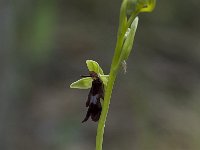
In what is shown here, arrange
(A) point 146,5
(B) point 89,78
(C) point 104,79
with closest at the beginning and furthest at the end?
(A) point 146,5 → (C) point 104,79 → (B) point 89,78

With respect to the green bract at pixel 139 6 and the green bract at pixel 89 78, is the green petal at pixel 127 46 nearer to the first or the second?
the green bract at pixel 139 6

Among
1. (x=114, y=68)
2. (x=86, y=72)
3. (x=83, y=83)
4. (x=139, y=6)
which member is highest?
(x=139, y=6)

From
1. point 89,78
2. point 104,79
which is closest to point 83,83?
point 89,78

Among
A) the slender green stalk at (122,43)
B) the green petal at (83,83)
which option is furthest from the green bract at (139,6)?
the green petal at (83,83)

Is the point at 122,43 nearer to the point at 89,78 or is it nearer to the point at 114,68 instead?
the point at 114,68

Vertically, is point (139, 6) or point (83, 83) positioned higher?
point (139, 6)

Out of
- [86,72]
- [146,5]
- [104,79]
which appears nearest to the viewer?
[146,5]

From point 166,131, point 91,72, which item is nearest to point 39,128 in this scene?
point 166,131

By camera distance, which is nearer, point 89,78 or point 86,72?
point 89,78

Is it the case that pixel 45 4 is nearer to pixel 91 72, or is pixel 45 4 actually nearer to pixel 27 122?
pixel 27 122
